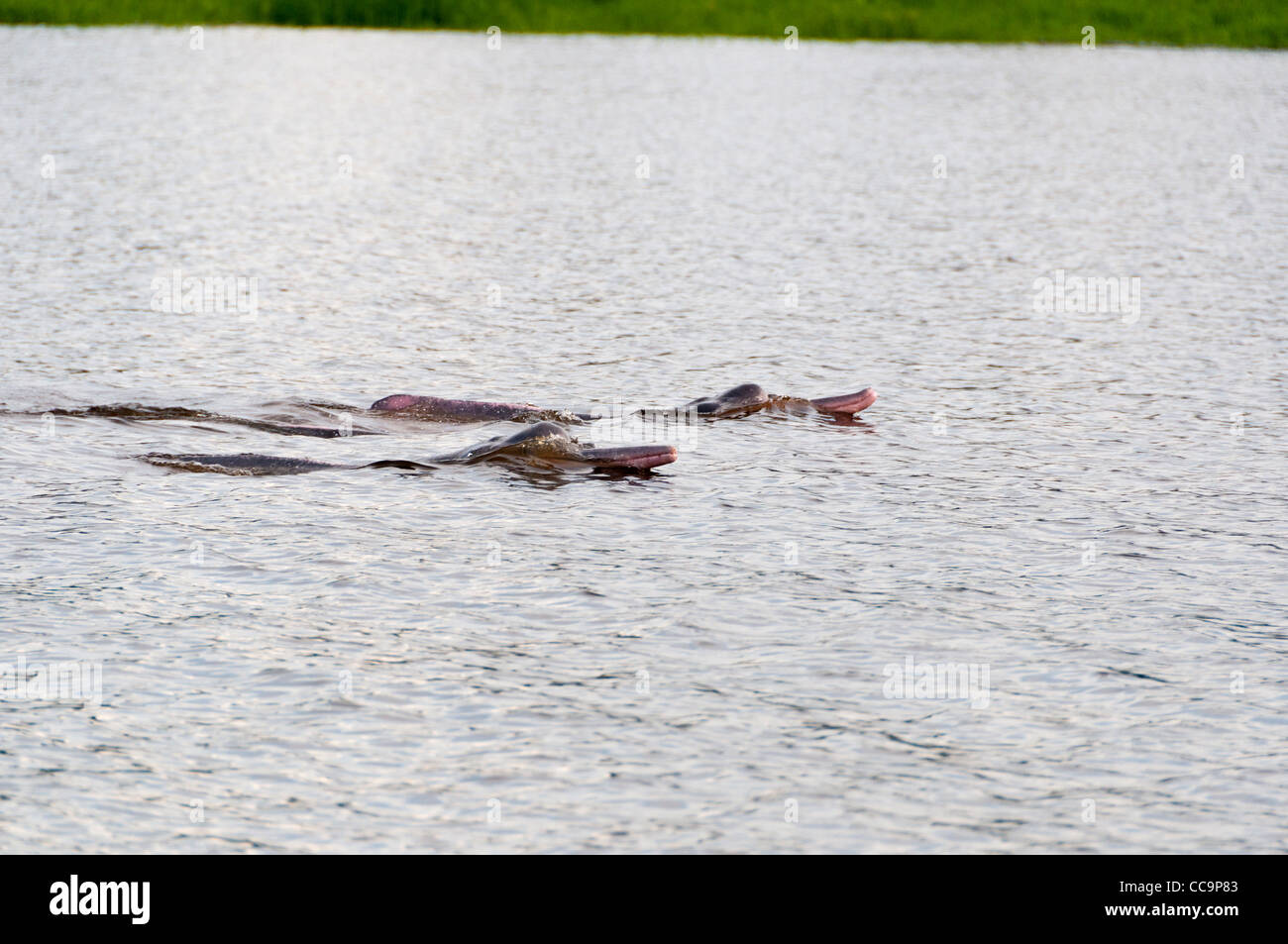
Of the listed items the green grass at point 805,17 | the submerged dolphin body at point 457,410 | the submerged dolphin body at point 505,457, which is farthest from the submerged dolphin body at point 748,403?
the green grass at point 805,17

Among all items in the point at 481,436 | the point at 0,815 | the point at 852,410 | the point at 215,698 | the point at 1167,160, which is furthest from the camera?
the point at 1167,160

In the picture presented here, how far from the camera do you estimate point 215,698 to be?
9102mm

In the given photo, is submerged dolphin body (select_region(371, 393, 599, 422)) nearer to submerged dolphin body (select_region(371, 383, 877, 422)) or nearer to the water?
submerged dolphin body (select_region(371, 383, 877, 422))

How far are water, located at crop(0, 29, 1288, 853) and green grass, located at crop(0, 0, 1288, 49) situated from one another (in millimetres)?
35171

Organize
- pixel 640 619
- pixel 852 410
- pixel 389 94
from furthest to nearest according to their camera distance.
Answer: pixel 389 94 → pixel 852 410 → pixel 640 619

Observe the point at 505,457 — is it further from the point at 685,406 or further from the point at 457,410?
the point at 685,406

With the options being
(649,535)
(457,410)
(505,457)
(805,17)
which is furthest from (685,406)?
(805,17)

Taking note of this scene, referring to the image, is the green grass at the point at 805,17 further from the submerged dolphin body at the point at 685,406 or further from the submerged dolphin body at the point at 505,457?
the submerged dolphin body at the point at 505,457
